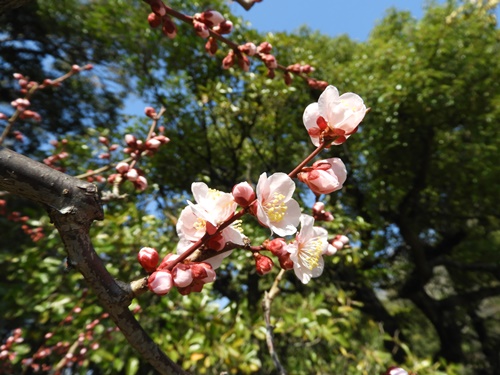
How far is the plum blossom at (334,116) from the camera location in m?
0.59

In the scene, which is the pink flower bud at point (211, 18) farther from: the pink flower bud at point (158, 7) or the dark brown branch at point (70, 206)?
the dark brown branch at point (70, 206)

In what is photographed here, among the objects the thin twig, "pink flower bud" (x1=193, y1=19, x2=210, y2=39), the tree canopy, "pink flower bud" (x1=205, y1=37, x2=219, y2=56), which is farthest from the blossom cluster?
the tree canopy

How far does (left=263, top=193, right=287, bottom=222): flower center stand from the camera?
60 cm

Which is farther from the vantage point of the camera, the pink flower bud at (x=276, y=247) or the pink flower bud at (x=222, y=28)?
the pink flower bud at (x=222, y=28)

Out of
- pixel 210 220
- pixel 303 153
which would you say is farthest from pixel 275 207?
pixel 303 153

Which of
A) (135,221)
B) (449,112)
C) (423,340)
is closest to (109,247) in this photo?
(135,221)

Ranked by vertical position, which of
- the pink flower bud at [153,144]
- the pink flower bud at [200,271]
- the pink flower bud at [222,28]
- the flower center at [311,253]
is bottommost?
the pink flower bud at [200,271]

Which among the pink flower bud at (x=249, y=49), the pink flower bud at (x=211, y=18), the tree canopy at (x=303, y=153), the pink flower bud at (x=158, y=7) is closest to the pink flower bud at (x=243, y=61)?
the pink flower bud at (x=249, y=49)

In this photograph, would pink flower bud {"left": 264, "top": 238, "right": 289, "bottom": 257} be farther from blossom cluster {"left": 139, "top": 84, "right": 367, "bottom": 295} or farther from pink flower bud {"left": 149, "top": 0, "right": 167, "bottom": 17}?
pink flower bud {"left": 149, "top": 0, "right": 167, "bottom": 17}

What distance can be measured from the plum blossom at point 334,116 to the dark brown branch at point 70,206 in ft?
1.21

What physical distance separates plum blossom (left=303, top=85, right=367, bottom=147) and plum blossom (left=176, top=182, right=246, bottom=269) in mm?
194

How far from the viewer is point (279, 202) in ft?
1.99

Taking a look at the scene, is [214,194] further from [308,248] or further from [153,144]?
[153,144]

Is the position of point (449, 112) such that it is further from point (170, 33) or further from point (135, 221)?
point (170, 33)
